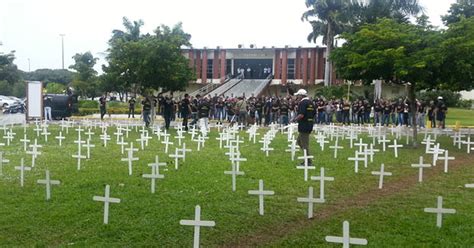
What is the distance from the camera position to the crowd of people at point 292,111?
25.8 metres

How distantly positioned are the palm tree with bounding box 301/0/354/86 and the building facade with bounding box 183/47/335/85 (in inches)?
258

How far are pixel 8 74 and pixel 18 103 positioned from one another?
15420 mm

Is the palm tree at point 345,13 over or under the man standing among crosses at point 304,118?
over

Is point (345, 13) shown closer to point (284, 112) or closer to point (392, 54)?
point (284, 112)

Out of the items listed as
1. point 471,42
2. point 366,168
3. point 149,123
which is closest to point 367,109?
point 149,123

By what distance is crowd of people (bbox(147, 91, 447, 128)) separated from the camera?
2578cm

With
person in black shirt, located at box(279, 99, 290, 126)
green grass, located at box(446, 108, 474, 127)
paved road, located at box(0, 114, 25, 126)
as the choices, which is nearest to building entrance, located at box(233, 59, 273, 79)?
green grass, located at box(446, 108, 474, 127)

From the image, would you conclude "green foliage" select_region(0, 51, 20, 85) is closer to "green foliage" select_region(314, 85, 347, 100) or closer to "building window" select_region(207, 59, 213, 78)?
"building window" select_region(207, 59, 213, 78)

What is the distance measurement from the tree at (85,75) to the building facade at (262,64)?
10.4 metres

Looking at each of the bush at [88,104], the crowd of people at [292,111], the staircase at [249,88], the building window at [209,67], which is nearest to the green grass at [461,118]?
the crowd of people at [292,111]

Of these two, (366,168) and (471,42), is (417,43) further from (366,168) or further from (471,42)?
(366,168)

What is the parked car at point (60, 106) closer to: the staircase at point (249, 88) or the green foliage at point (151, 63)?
the green foliage at point (151, 63)

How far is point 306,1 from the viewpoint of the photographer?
1716 inches

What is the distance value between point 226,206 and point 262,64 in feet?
157
